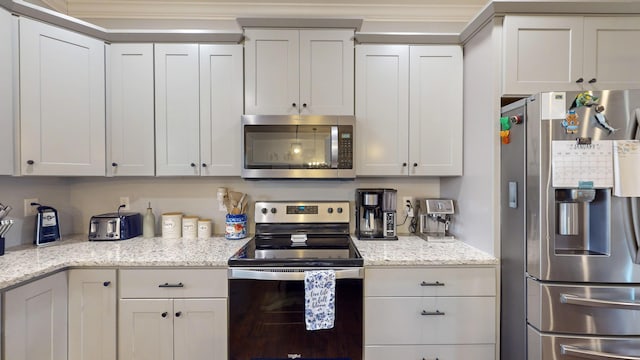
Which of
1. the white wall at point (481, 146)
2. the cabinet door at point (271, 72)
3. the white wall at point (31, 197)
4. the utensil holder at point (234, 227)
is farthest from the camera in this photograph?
the utensil holder at point (234, 227)

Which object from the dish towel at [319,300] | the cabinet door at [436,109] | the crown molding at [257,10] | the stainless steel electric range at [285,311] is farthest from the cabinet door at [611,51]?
the dish towel at [319,300]

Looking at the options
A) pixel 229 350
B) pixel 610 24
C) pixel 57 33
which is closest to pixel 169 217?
pixel 229 350

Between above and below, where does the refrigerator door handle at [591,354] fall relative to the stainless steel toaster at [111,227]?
below

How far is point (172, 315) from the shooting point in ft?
5.13

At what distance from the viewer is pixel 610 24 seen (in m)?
1.60

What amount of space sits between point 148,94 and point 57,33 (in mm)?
580

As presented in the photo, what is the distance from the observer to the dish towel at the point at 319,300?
4.96ft

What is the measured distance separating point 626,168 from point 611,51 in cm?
79

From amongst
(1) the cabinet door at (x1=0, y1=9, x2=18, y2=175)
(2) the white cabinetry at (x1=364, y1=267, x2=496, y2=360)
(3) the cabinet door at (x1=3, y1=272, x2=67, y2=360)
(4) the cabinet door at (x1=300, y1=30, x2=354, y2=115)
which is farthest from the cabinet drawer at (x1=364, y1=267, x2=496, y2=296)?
(1) the cabinet door at (x1=0, y1=9, x2=18, y2=175)

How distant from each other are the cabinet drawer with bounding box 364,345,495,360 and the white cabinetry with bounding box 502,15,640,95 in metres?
1.47

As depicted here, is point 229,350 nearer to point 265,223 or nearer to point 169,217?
point 265,223

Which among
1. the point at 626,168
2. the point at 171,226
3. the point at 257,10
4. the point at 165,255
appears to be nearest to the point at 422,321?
the point at 626,168

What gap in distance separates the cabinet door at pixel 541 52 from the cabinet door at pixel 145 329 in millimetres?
2313

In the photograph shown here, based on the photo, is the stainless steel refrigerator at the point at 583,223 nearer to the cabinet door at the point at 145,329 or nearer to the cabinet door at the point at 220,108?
the cabinet door at the point at 220,108
